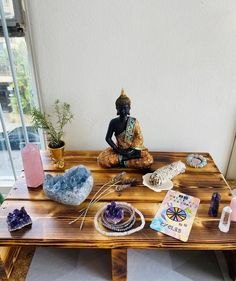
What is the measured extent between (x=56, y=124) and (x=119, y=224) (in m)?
0.69

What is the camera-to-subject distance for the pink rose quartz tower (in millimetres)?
1021

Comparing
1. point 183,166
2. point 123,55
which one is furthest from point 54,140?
point 183,166

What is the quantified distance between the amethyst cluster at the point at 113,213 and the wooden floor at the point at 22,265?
1.56 ft

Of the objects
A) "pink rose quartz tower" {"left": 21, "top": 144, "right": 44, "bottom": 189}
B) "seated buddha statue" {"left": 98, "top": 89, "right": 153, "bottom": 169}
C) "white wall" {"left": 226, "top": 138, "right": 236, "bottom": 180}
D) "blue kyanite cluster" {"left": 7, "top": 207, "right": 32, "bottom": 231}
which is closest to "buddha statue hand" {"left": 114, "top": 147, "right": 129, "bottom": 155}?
"seated buddha statue" {"left": 98, "top": 89, "right": 153, "bottom": 169}

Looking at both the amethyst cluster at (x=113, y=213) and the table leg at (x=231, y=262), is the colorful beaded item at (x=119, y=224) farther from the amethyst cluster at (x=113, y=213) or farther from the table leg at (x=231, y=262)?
the table leg at (x=231, y=262)

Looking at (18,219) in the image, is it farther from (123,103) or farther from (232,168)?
(232,168)

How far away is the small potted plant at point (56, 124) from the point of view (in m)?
1.19

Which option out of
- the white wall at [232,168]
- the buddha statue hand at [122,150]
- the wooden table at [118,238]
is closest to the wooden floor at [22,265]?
the wooden table at [118,238]

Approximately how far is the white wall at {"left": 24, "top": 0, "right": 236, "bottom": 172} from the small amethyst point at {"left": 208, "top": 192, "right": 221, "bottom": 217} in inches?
20.8

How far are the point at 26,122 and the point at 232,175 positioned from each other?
4.23 feet

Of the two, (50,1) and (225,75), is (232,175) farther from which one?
(50,1)

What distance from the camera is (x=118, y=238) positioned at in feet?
2.77

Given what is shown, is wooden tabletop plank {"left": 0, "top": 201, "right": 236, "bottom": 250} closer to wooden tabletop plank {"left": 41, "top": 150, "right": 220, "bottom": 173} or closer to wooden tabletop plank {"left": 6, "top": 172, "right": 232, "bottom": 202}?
wooden tabletop plank {"left": 6, "top": 172, "right": 232, "bottom": 202}

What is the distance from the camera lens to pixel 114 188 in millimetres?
1060
